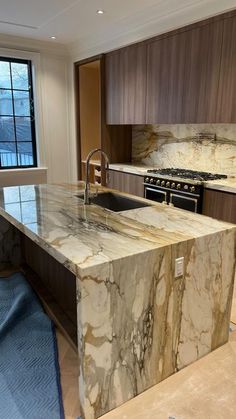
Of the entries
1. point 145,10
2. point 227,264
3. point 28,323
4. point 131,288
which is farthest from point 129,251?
point 145,10

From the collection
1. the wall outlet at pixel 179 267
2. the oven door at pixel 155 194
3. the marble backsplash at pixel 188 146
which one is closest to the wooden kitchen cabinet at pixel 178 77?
the marble backsplash at pixel 188 146

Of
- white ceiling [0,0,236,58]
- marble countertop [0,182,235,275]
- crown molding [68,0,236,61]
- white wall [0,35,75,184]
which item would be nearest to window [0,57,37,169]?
white wall [0,35,75,184]

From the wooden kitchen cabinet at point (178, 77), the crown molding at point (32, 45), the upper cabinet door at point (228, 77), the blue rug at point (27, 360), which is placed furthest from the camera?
the crown molding at point (32, 45)

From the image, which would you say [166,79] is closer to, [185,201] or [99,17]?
[99,17]

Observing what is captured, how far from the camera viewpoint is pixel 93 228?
1.86 metres

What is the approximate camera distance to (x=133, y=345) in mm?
1619

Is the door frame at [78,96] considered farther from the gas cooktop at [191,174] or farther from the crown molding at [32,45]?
the gas cooktop at [191,174]

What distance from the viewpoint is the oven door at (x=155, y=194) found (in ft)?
12.2

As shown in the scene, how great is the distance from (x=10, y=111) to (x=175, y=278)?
14.0 feet

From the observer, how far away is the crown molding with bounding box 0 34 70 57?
4570mm

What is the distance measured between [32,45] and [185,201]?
3457mm

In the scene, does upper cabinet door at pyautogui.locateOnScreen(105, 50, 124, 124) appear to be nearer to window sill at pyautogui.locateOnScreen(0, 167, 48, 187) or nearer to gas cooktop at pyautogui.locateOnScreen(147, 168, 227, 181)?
gas cooktop at pyautogui.locateOnScreen(147, 168, 227, 181)

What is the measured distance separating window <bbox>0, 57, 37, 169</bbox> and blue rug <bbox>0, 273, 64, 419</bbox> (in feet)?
9.61

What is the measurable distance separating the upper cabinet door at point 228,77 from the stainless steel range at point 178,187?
670 mm
